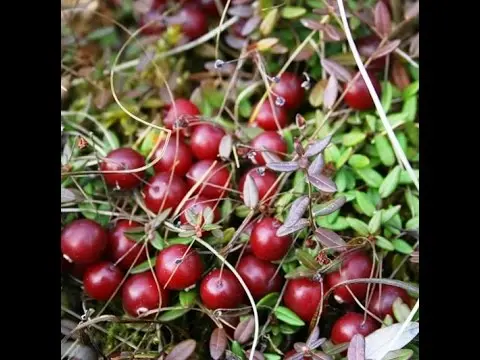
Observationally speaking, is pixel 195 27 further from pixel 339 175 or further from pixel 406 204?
pixel 406 204

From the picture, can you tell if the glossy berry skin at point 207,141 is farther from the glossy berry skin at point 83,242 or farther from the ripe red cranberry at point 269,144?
the glossy berry skin at point 83,242

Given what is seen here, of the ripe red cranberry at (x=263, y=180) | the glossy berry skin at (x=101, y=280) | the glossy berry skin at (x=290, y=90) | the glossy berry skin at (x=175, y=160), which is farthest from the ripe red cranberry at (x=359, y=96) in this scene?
the glossy berry skin at (x=101, y=280)

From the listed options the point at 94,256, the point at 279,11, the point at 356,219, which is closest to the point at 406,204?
the point at 356,219

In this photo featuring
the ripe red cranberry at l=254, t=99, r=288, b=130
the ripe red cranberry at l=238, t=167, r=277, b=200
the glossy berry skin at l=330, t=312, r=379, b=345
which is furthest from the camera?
the ripe red cranberry at l=254, t=99, r=288, b=130

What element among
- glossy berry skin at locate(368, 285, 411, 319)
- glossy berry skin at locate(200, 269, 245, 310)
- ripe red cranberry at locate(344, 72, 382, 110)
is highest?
Result: ripe red cranberry at locate(344, 72, 382, 110)

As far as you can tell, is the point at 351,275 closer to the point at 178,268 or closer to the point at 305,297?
the point at 305,297

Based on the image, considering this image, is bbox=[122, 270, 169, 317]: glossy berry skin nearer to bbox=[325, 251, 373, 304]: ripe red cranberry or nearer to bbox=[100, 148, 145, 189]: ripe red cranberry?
bbox=[100, 148, 145, 189]: ripe red cranberry

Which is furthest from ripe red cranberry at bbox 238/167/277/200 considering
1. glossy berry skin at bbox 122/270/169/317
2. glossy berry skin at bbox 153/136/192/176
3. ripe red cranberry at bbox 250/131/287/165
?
glossy berry skin at bbox 122/270/169/317
